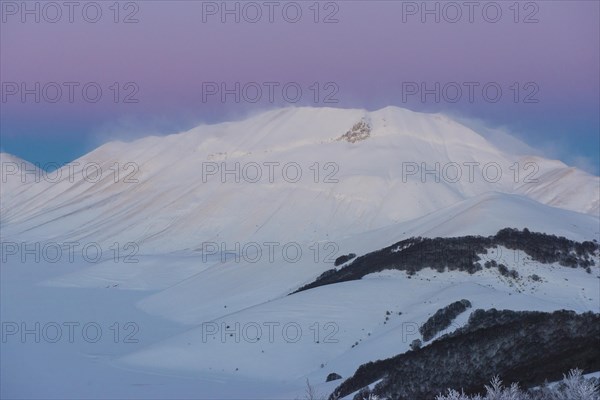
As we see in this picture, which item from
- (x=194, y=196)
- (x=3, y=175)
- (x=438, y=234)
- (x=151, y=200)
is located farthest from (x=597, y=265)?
(x=3, y=175)

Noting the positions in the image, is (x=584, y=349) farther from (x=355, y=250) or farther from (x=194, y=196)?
(x=194, y=196)

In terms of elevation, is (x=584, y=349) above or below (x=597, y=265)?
below

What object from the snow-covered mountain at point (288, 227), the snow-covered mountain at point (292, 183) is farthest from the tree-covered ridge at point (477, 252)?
the snow-covered mountain at point (292, 183)

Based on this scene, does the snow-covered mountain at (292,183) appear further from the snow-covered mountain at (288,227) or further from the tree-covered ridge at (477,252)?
the tree-covered ridge at (477,252)

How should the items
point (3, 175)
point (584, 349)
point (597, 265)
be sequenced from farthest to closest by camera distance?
1. point (3, 175)
2. point (597, 265)
3. point (584, 349)

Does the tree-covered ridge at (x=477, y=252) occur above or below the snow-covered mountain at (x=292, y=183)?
below

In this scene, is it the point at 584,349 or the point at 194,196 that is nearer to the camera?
the point at 584,349
